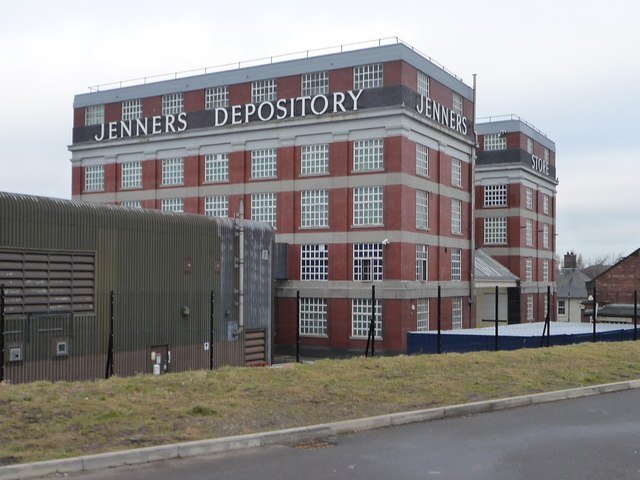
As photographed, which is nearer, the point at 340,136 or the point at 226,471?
the point at 226,471

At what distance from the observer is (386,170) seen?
4150 centimetres

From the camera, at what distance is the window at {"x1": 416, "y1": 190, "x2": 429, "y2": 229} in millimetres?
43175

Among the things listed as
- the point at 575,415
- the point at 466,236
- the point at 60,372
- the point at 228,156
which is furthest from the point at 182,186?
the point at 575,415

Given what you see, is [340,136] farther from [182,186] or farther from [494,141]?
[494,141]

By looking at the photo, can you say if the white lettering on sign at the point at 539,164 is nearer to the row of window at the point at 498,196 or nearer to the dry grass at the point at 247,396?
the row of window at the point at 498,196

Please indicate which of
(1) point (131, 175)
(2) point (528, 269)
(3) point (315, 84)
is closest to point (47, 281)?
(3) point (315, 84)

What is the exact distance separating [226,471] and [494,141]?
53.5 meters

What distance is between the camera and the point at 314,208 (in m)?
43.8

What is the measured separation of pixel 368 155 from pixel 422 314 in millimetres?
9463

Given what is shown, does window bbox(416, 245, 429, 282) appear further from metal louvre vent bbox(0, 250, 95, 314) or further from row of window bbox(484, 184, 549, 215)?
metal louvre vent bbox(0, 250, 95, 314)

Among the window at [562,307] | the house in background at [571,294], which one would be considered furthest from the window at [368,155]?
the window at [562,307]

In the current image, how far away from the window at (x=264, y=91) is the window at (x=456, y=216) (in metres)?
12.8

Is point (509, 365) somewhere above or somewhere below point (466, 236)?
below

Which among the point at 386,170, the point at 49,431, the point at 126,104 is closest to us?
the point at 49,431
